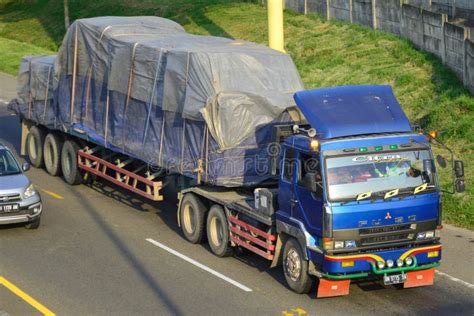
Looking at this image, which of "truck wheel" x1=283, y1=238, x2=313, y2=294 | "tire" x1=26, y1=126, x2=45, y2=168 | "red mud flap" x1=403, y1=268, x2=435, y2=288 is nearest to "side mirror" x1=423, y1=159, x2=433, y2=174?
"red mud flap" x1=403, y1=268, x2=435, y2=288

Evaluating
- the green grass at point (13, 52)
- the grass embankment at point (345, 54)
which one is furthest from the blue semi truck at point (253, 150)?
the green grass at point (13, 52)

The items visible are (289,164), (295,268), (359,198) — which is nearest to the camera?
(359,198)

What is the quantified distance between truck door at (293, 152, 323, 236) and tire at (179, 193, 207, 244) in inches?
128

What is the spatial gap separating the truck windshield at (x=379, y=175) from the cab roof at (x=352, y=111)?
0.49 metres

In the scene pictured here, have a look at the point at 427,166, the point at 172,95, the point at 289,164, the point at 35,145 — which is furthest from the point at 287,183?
the point at 35,145

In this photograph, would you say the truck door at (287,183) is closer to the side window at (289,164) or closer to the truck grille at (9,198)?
the side window at (289,164)

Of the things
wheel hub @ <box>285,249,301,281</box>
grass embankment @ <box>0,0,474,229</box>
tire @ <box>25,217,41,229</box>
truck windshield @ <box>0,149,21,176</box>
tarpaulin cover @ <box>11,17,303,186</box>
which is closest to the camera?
wheel hub @ <box>285,249,301,281</box>

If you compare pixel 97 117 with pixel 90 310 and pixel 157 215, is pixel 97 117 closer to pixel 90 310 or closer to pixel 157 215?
pixel 157 215

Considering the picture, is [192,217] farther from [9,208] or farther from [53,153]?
[53,153]

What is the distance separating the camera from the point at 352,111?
15.3 m

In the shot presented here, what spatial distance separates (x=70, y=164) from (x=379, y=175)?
1079 centimetres

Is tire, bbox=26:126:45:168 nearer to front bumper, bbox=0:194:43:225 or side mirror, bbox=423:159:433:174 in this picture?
front bumper, bbox=0:194:43:225

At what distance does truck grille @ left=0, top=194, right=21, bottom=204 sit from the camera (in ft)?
62.5

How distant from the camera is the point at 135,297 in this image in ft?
50.9
